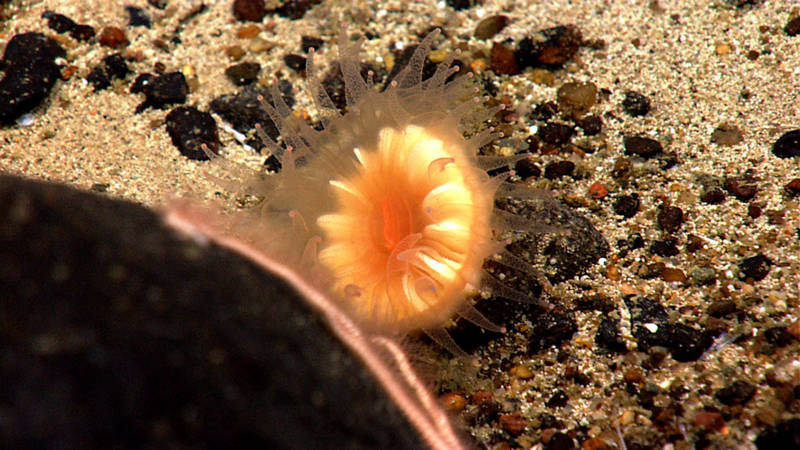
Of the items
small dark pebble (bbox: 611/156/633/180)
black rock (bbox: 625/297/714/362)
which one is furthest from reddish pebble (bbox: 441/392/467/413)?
small dark pebble (bbox: 611/156/633/180)

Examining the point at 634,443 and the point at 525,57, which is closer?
the point at 634,443

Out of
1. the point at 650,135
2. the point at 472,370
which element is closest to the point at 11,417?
the point at 472,370

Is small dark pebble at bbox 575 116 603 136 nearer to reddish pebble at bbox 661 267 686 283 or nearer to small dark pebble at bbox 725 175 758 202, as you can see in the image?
small dark pebble at bbox 725 175 758 202

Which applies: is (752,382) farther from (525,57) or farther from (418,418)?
(525,57)

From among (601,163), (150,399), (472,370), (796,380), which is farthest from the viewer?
(601,163)

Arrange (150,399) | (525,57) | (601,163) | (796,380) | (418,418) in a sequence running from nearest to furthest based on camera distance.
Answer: (150,399), (418,418), (796,380), (601,163), (525,57)

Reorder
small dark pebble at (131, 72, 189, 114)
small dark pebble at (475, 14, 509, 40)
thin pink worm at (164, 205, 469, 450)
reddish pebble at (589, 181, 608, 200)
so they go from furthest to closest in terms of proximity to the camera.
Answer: small dark pebble at (475, 14, 509, 40)
small dark pebble at (131, 72, 189, 114)
reddish pebble at (589, 181, 608, 200)
thin pink worm at (164, 205, 469, 450)
